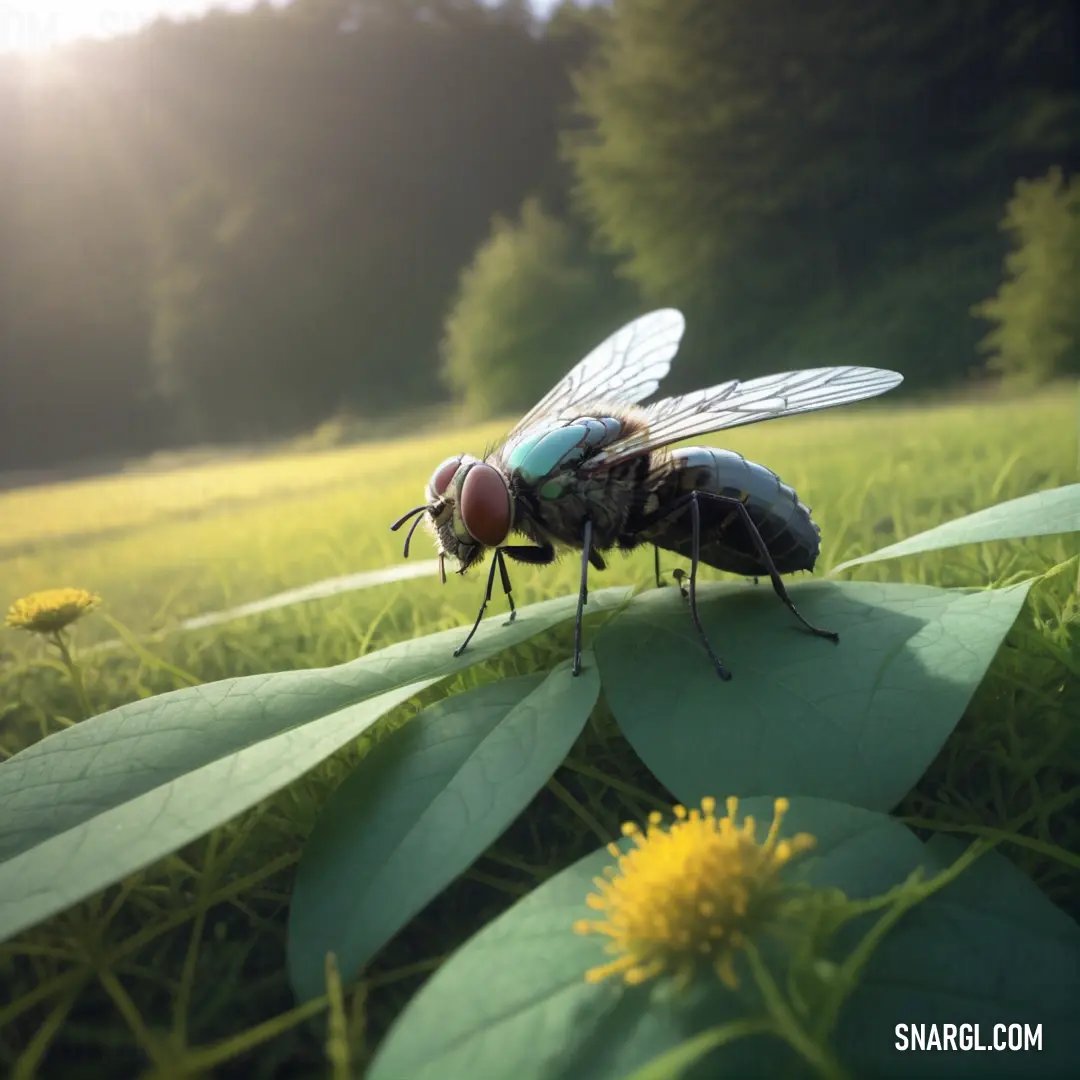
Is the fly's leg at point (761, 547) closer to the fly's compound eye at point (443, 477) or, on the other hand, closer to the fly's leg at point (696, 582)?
the fly's leg at point (696, 582)

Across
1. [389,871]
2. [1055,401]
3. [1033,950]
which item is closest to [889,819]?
[1033,950]

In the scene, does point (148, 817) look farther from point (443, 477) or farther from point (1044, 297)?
point (1044, 297)

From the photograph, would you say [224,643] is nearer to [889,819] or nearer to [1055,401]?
[889,819]

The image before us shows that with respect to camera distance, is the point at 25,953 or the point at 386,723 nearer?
the point at 25,953

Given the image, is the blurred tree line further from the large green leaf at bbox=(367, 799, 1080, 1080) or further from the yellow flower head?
the large green leaf at bbox=(367, 799, 1080, 1080)

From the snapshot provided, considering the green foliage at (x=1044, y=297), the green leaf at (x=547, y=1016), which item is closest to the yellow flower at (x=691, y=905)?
the green leaf at (x=547, y=1016)

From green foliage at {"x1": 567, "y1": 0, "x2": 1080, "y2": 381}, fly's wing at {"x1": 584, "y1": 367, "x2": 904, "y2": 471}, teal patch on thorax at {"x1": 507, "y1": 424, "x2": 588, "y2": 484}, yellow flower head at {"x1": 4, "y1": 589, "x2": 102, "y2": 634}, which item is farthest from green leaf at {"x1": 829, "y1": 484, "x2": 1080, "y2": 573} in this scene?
green foliage at {"x1": 567, "y1": 0, "x2": 1080, "y2": 381}

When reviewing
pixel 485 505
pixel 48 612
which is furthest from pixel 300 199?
pixel 485 505
